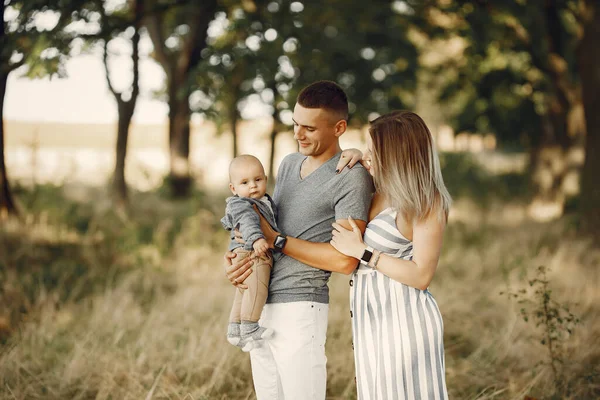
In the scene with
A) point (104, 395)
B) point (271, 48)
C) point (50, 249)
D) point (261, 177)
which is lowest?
point (104, 395)

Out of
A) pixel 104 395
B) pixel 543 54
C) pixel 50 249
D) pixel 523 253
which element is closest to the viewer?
pixel 104 395

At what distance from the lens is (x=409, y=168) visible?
268cm

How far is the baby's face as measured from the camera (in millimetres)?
2969

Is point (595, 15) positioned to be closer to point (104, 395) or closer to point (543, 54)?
point (543, 54)

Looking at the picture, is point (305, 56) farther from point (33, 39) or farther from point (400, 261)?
point (400, 261)

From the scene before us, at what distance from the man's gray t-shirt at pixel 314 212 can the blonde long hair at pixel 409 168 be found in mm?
137

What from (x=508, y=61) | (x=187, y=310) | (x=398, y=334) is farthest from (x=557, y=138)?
(x=398, y=334)

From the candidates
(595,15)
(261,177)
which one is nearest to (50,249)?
(261,177)

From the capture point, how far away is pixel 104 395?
399cm

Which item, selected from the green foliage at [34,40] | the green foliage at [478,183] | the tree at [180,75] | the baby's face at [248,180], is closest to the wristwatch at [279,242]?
the baby's face at [248,180]

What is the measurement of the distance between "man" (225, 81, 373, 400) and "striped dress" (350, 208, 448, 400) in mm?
155

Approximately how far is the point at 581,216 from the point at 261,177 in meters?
6.94

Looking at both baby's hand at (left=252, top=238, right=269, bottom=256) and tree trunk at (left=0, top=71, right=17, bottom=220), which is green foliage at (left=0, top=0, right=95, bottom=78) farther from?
baby's hand at (left=252, top=238, right=269, bottom=256)

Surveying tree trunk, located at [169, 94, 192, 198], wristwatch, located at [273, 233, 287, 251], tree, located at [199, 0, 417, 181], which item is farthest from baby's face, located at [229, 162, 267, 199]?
tree trunk, located at [169, 94, 192, 198]
